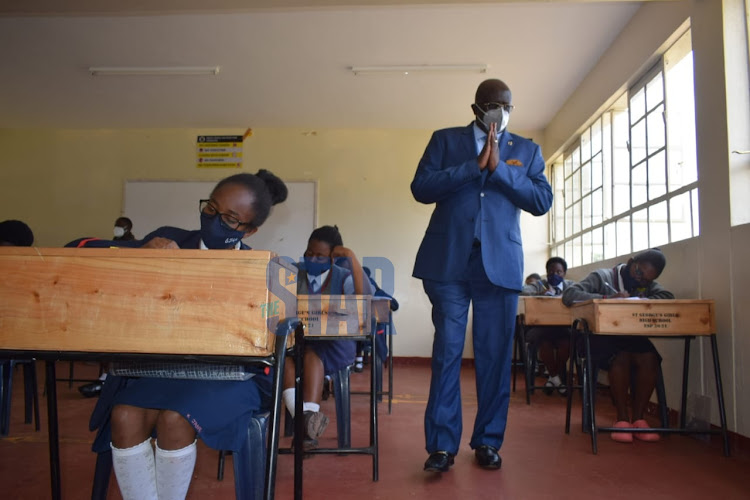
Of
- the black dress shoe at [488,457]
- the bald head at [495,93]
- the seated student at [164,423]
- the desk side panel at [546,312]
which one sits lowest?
the black dress shoe at [488,457]

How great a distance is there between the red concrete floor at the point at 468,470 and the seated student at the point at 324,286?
0.32m

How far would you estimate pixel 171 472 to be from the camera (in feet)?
4.09

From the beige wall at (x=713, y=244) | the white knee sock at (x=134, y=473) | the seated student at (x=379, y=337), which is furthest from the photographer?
the seated student at (x=379, y=337)

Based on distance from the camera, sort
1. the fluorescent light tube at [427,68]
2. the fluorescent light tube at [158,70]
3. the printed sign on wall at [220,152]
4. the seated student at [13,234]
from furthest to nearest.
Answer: the printed sign on wall at [220,152] → the fluorescent light tube at [158,70] → the fluorescent light tube at [427,68] → the seated student at [13,234]

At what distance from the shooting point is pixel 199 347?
1.05 meters

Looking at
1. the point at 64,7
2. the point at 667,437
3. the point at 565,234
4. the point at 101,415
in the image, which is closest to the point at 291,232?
the point at 565,234

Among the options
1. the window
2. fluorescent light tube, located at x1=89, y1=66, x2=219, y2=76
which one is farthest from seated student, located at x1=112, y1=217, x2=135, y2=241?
the window

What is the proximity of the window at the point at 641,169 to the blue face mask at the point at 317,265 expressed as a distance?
82.7 inches

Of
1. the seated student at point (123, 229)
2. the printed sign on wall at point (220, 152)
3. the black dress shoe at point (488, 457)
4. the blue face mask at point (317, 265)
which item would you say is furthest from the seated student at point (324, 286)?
the printed sign on wall at point (220, 152)

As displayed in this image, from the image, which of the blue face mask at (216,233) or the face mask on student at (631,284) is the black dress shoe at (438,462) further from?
the face mask on student at (631,284)

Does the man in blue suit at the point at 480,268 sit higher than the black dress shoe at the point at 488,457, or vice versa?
the man in blue suit at the point at 480,268

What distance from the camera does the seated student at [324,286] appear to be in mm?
2412

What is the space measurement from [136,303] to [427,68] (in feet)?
14.4

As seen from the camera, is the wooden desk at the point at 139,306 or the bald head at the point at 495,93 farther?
the bald head at the point at 495,93
